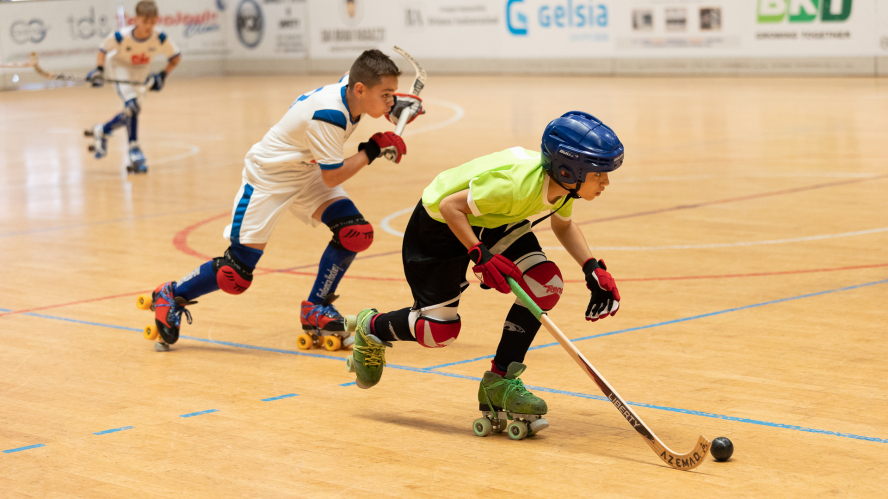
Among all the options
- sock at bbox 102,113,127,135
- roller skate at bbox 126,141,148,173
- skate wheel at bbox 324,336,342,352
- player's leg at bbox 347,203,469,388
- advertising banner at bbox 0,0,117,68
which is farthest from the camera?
advertising banner at bbox 0,0,117,68

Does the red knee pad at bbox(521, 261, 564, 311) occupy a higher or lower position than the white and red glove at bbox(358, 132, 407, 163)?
lower

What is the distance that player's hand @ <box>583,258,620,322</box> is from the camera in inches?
175

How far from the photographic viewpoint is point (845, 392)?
4.86 meters

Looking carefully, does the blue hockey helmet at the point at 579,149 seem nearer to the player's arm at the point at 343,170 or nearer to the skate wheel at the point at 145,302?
the player's arm at the point at 343,170

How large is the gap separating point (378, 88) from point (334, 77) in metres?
24.7

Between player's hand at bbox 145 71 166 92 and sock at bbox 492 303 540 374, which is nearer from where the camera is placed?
sock at bbox 492 303 540 374

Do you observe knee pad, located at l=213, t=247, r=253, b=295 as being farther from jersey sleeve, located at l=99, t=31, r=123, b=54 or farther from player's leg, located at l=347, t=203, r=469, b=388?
jersey sleeve, located at l=99, t=31, r=123, b=54

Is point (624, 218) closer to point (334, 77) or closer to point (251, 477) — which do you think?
point (251, 477)

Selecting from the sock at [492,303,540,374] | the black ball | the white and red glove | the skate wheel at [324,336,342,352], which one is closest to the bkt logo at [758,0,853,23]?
the white and red glove

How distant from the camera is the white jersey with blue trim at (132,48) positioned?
14.6 meters

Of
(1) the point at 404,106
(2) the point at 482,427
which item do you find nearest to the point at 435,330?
(2) the point at 482,427

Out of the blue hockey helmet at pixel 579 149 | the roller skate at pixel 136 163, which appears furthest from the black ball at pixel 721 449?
the roller skate at pixel 136 163

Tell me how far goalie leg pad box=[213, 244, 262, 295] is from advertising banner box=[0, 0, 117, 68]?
24943 millimetres

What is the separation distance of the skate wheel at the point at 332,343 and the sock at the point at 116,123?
924 centimetres
